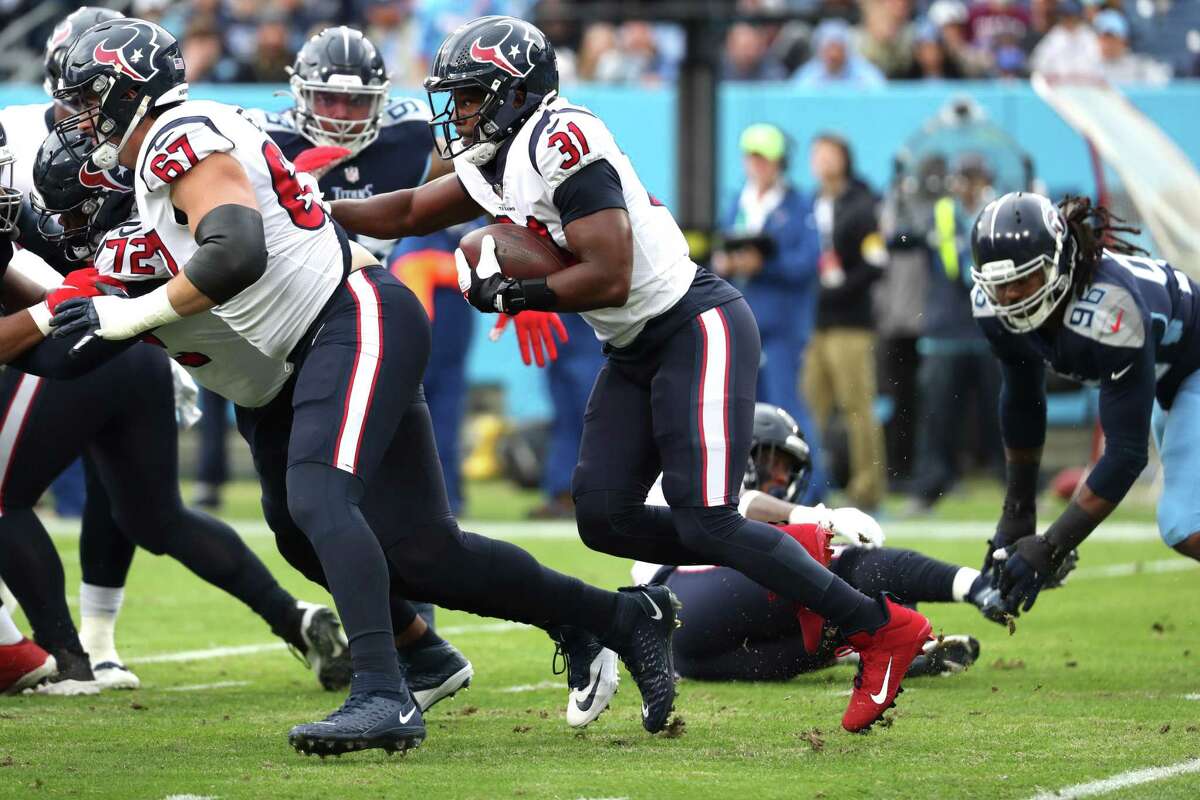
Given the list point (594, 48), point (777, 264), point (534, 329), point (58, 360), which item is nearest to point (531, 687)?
point (534, 329)

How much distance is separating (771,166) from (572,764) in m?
6.77

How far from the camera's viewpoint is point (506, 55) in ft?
14.7

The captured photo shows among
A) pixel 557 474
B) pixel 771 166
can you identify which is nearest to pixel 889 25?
pixel 771 166

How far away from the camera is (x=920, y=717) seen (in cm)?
478

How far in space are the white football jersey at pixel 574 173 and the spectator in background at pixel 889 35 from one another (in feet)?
27.7

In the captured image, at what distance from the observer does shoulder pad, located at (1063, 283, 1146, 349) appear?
5082 millimetres

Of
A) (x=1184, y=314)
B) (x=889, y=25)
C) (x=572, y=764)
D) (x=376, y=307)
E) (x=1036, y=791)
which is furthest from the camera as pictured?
(x=889, y=25)

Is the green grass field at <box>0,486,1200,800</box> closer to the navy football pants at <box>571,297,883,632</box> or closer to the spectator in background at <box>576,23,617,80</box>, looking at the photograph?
the navy football pants at <box>571,297,883,632</box>

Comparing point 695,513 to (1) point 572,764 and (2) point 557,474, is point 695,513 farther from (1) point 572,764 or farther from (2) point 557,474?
(2) point 557,474

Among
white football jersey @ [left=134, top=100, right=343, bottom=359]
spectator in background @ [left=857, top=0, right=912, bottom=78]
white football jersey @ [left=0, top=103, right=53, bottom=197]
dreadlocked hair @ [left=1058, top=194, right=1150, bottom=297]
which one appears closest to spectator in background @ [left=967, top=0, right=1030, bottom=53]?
spectator in background @ [left=857, top=0, right=912, bottom=78]

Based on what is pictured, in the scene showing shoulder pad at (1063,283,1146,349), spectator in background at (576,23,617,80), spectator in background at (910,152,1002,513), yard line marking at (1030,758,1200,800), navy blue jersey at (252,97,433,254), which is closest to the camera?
yard line marking at (1030,758,1200,800)

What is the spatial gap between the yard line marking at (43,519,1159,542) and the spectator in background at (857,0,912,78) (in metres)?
3.92

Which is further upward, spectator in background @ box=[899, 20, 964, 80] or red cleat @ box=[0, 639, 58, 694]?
spectator in background @ box=[899, 20, 964, 80]

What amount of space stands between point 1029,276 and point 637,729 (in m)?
1.71
